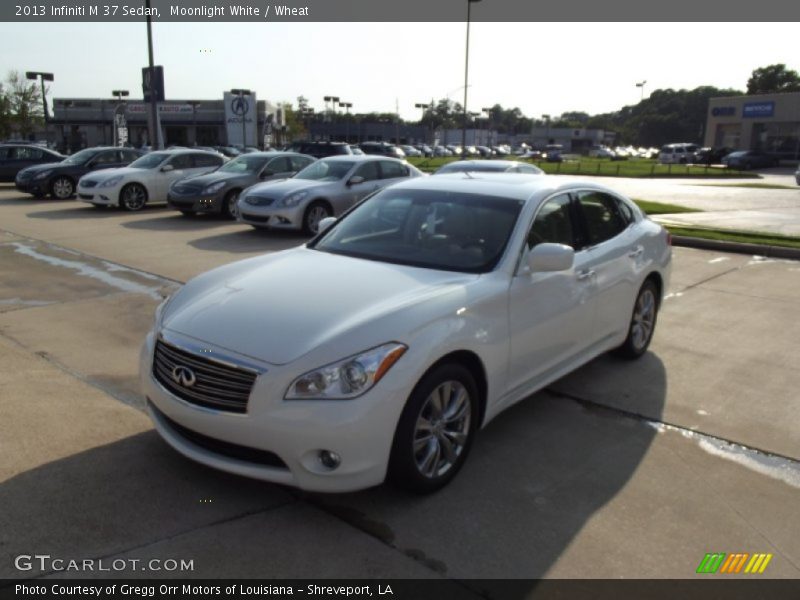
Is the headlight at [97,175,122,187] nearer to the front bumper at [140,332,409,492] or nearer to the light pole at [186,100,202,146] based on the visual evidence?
the front bumper at [140,332,409,492]

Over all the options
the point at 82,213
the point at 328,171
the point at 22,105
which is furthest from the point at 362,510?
the point at 22,105

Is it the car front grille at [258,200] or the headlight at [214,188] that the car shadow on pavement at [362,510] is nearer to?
the car front grille at [258,200]

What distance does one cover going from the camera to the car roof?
471 centimetres

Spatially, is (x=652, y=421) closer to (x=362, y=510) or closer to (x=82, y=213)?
(x=362, y=510)

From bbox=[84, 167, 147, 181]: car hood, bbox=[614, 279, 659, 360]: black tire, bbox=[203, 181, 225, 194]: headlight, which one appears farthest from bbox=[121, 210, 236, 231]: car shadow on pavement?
bbox=[614, 279, 659, 360]: black tire

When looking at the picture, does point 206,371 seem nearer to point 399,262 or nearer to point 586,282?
point 399,262

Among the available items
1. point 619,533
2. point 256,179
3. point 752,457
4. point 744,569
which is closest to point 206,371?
point 619,533

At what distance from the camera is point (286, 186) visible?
12984mm

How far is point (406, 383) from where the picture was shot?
3.26 m

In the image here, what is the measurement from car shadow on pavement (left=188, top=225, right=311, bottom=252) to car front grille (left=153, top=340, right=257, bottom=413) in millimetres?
7514

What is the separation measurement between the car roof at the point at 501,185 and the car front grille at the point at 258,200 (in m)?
7.79

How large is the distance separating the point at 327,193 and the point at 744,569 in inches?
422

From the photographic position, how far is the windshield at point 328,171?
532 inches

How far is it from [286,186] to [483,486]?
1013 cm
